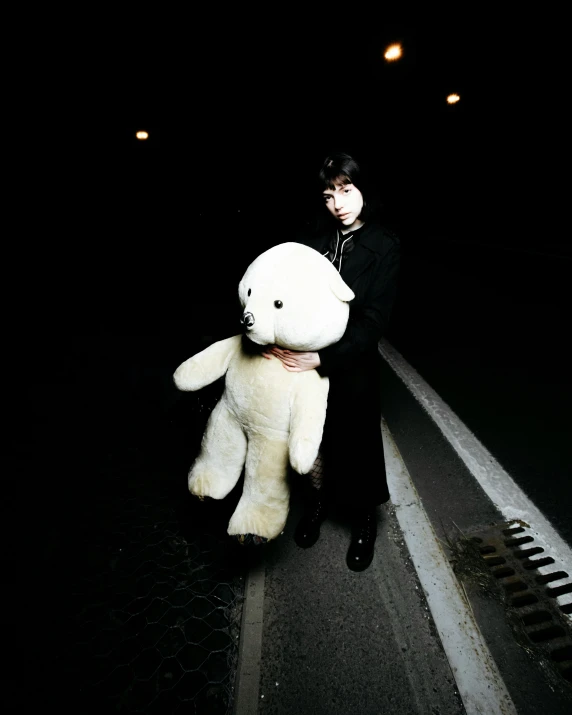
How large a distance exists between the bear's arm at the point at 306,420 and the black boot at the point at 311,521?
854mm

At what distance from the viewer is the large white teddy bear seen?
1.37 meters

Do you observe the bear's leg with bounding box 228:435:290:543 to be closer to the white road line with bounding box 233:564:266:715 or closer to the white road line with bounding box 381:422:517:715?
the white road line with bounding box 233:564:266:715

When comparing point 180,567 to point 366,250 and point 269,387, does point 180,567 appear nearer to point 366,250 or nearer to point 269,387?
point 269,387

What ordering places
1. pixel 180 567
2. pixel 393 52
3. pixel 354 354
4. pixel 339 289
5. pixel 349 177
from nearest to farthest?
pixel 339 289
pixel 354 354
pixel 349 177
pixel 180 567
pixel 393 52

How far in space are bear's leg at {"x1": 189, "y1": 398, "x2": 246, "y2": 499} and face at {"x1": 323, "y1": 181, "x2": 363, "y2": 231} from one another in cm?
109

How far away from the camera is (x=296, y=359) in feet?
4.92

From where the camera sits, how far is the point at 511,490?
2621mm

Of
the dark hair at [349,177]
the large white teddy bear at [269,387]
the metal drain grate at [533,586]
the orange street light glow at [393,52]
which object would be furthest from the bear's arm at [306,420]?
the orange street light glow at [393,52]

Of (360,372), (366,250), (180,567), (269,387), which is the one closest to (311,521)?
(180,567)

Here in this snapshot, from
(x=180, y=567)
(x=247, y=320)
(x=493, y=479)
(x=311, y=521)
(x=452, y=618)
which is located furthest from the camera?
(x=493, y=479)

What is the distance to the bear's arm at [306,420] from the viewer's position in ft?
4.51

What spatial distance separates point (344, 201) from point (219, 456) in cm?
139

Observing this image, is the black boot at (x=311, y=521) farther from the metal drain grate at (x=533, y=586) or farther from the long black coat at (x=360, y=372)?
the metal drain grate at (x=533, y=586)

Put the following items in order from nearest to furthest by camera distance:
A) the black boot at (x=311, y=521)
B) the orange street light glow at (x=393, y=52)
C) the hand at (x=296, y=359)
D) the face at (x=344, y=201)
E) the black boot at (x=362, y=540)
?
the hand at (x=296, y=359) < the face at (x=344, y=201) < the black boot at (x=362, y=540) < the black boot at (x=311, y=521) < the orange street light glow at (x=393, y=52)
